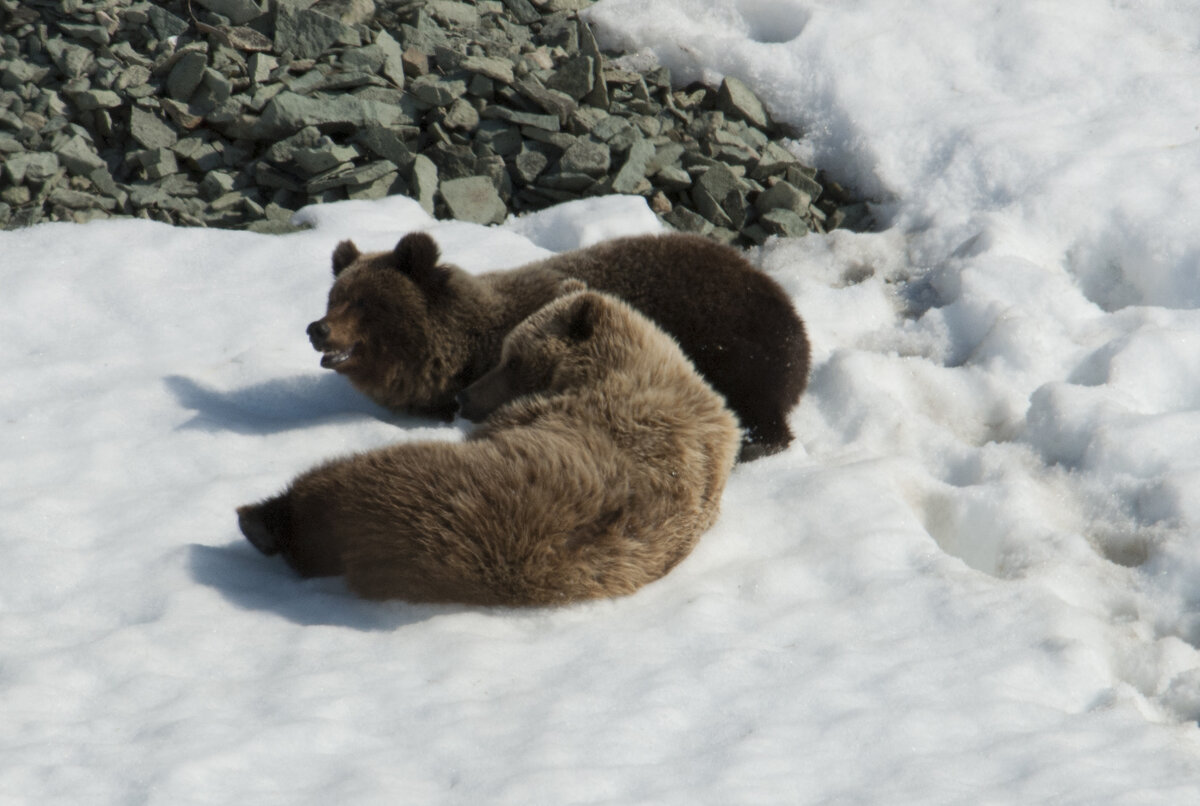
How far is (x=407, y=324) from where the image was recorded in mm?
6285

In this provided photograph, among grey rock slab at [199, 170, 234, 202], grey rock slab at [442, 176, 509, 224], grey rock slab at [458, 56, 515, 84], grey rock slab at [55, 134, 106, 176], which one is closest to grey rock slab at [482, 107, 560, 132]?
grey rock slab at [458, 56, 515, 84]

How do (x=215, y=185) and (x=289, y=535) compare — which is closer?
(x=289, y=535)

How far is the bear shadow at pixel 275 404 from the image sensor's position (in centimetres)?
584

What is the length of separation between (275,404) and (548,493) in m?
2.42

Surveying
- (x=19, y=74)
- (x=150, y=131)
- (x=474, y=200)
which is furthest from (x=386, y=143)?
(x=19, y=74)

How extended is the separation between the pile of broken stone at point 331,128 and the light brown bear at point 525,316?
200 centimetres

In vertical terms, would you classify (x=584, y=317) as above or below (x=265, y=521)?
above

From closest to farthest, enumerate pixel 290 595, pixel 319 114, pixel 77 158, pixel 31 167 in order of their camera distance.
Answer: pixel 290 595
pixel 31 167
pixel 77 158
pixel 319 114

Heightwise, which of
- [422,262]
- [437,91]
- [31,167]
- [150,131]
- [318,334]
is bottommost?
[31,167]

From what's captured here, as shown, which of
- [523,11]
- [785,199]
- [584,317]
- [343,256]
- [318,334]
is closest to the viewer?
[584,317]

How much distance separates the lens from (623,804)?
3355mm

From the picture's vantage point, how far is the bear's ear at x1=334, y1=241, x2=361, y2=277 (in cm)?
659

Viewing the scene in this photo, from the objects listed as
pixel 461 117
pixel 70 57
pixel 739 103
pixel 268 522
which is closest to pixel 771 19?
pixel 739 103

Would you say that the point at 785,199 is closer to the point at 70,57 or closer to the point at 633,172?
the point at 633,172
